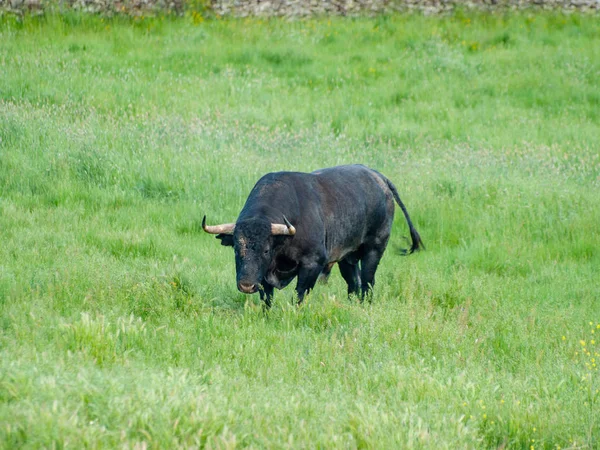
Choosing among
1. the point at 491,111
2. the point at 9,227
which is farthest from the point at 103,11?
the point at 9,227

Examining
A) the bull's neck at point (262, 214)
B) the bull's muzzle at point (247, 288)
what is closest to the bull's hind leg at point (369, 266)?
the bull's neck at point (262, 214)

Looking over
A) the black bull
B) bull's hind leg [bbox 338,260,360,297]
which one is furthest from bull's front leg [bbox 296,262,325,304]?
bull's hind leg [bbox 338,260,360,297]

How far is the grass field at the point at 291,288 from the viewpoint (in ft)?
16.5

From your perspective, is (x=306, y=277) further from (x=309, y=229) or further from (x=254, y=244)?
(x=254, y=244)

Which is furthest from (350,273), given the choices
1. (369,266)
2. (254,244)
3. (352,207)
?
(254,244)

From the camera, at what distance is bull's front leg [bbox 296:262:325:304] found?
8.00 meters

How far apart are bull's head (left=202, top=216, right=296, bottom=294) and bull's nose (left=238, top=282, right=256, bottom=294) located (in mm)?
49

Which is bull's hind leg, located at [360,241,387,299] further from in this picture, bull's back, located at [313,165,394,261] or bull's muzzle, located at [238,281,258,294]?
bull's muzzle, located at [238,281,258,294]

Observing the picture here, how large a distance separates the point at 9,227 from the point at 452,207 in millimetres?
6130

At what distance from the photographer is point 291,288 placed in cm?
938

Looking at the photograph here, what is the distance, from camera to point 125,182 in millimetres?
12266

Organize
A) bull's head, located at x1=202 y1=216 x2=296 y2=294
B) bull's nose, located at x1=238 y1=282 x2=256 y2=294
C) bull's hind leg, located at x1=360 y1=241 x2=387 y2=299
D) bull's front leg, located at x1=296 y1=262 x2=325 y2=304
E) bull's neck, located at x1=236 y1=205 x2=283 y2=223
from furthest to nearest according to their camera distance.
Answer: bull's hind leg, located at x1=360 y1=241 x2=387 y2=299, bull's front leg, located at x1=296 y1=262 x2=325 y2=304, bull's neck, located at x1=236 y1=205 x2=283 y2=223, bull's head, located at x1=202 y1=216 x2=296 y2=294, bull's nose, located at x1=238 y1=282 x2=256 y2=294

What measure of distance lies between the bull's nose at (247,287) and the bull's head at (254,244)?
0.05m

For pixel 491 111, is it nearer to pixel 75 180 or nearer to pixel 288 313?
pixel 75 180
